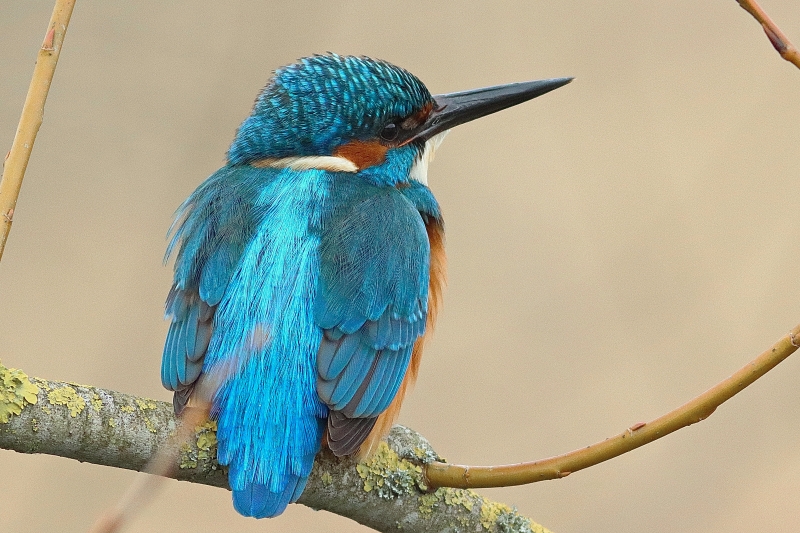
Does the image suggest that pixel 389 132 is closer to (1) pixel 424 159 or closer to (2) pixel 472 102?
(1) pixel 424 159

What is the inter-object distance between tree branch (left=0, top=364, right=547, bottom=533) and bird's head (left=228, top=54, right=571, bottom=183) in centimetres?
79

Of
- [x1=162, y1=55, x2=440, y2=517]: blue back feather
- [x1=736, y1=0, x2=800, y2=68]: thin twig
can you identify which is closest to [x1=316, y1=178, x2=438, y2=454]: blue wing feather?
[x1=162, y1=55, x2=440, y2=517]: blue back feather

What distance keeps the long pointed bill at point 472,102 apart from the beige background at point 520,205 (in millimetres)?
519

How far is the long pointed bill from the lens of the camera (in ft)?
9.58

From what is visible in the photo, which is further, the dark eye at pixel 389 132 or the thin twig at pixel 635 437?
the dark eye at pixel 389 132

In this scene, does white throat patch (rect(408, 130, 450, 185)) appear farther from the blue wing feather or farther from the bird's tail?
the bird's tail

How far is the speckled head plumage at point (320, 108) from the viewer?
8.86 ft

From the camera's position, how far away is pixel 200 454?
6.47 ft

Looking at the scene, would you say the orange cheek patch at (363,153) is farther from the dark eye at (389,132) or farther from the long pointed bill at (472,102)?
the long pointed bill at (472,102)

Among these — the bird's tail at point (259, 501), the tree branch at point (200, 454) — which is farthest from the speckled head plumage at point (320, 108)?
the bird's tail at point (259, 501)

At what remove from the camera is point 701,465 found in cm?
268

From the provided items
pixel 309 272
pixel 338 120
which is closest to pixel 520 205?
pixel 338 120

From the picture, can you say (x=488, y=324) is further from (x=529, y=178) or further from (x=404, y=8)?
(x=404, y=8)

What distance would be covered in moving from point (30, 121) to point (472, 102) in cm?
161
